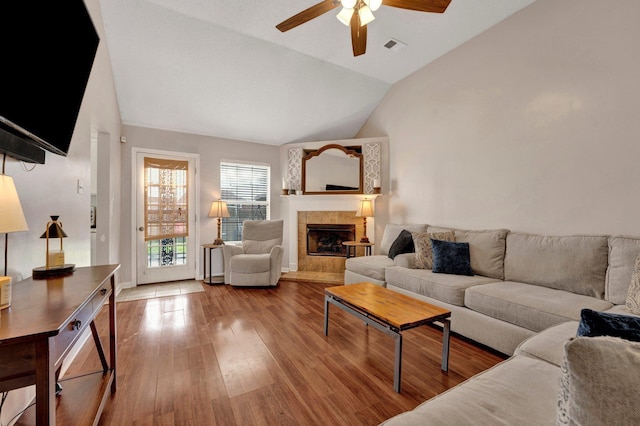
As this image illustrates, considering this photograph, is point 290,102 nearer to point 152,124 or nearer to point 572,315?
point 152,124

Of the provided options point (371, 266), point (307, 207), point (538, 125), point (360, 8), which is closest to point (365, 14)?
point (360, 8)

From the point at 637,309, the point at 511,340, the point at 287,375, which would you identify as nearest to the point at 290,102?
the point at 287,375

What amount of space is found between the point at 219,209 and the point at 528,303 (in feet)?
13.3

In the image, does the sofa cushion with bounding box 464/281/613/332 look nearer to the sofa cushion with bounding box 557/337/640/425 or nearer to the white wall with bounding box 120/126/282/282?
the sofa cushion with bounding box 557/337/640/425

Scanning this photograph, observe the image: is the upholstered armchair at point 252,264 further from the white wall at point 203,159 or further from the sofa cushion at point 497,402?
the sofa cushion at point 497,402

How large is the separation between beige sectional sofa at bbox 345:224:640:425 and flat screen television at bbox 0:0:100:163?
1.89m

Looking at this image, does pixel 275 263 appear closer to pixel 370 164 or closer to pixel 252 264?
pixel 252 264

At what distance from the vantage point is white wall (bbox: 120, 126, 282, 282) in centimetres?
392

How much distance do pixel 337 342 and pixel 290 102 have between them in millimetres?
3419

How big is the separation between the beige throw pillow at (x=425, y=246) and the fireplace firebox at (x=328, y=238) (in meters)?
1.71

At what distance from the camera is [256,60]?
332cm

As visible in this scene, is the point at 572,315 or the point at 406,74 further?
the point at 406,74

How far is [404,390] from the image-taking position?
1689 millimetres

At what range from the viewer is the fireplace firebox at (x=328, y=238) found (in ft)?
15.7
